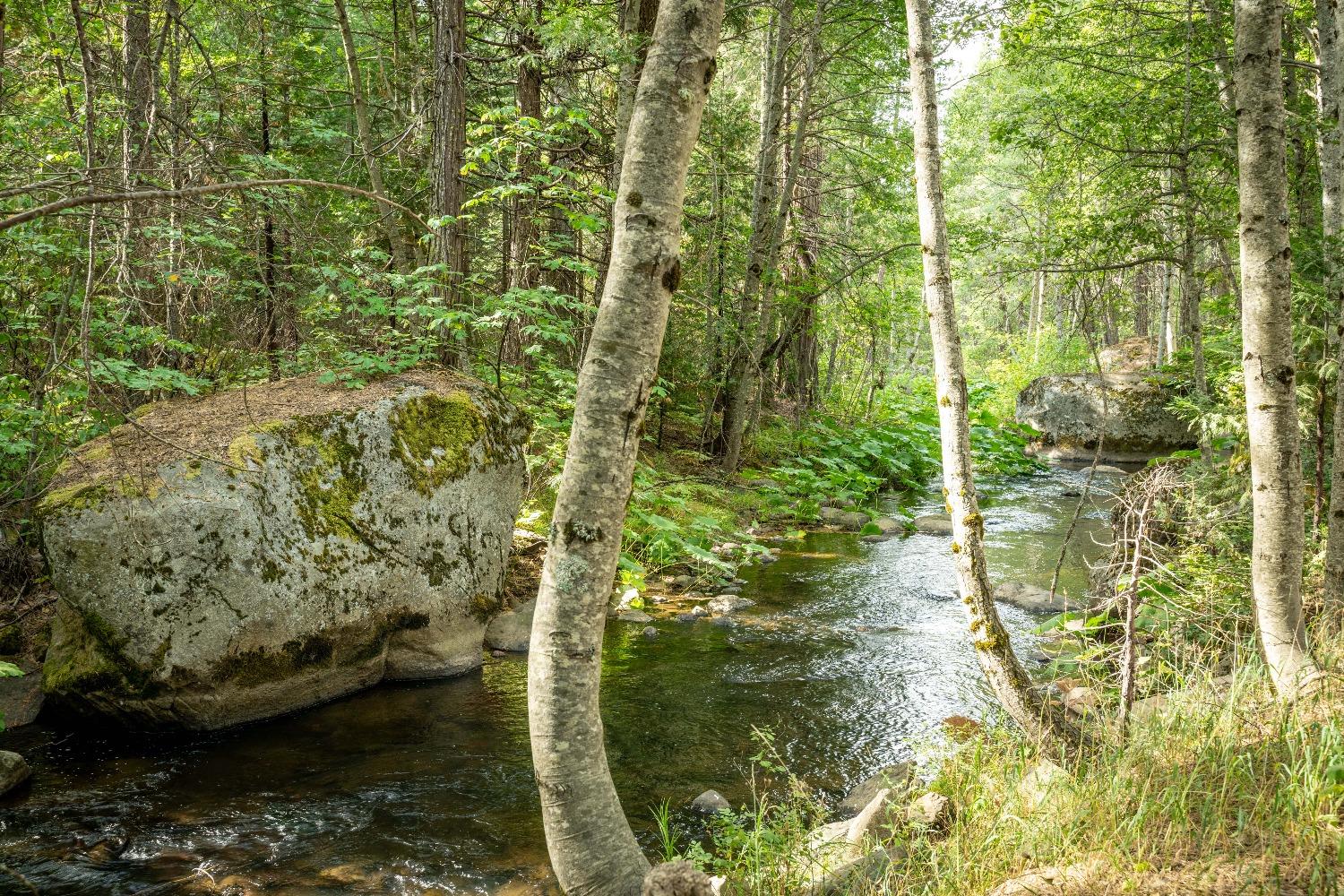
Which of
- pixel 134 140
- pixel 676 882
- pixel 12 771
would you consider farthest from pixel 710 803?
pixel 134 140

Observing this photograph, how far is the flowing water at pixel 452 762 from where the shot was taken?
362cm

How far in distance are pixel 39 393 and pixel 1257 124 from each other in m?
5.94

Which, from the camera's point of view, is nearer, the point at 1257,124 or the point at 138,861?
the point at 138,861

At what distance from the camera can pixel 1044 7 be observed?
712 cm

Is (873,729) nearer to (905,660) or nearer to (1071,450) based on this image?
(905,660)

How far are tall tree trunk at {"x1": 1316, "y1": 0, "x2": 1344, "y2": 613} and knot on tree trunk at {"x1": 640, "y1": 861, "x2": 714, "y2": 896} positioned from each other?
4298 millimetres

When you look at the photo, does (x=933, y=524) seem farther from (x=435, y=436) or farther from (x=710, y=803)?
(x=710, y=803)

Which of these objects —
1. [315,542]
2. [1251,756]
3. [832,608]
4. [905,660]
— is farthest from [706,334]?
[1251,756]

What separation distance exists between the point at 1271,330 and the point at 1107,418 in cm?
1431

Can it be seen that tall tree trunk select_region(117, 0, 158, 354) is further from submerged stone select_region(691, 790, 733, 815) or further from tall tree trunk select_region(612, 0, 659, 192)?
tall tree trunk select_region(612, 0, 659, 192)

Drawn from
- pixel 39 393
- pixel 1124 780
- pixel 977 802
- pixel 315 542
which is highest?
pixel 39 393

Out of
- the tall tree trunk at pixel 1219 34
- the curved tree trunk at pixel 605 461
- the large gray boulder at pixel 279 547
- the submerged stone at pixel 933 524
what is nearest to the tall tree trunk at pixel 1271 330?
the curved tree trunk at pixel 605 461

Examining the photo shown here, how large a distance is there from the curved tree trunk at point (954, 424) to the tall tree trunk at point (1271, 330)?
54.1 inches

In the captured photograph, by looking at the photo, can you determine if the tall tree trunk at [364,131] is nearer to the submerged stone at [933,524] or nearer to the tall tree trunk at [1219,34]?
the submerged stone at [933,524]
